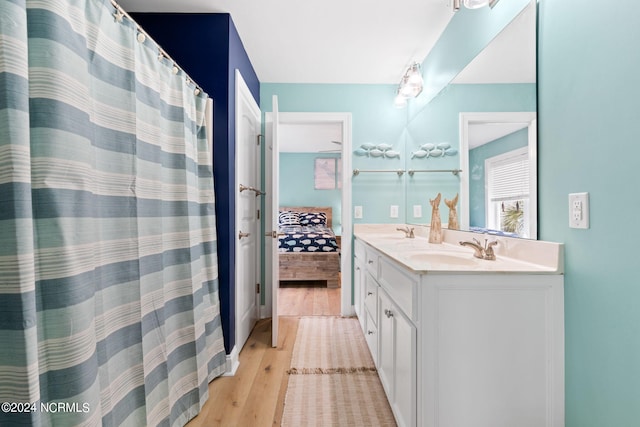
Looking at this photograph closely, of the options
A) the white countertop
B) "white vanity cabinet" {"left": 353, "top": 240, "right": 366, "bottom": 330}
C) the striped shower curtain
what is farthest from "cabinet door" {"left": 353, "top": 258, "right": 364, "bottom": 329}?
the striped shower curtain

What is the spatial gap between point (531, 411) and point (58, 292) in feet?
5.56

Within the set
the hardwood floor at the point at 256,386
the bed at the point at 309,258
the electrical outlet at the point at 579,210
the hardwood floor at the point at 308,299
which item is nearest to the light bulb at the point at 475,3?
the electrical outlet at the point at 579,210

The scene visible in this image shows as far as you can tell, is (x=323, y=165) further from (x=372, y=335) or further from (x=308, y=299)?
(x=372, y=335)

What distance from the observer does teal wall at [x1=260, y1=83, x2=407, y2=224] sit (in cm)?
296

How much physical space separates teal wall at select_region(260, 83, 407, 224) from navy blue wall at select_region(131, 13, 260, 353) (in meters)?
1.02

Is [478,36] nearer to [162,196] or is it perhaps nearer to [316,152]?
[162,196]

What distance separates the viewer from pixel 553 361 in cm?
110

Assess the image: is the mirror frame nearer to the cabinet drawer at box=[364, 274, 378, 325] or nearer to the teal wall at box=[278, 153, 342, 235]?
→ the cabinet drawer at box=[364, 274, 378, 325]

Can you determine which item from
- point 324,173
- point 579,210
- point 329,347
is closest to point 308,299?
point 329,347

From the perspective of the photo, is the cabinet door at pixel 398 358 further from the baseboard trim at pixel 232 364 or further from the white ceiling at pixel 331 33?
the white ceiling at pixel 331 33

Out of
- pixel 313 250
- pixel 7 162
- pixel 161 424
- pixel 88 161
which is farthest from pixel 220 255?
pixel 313 250

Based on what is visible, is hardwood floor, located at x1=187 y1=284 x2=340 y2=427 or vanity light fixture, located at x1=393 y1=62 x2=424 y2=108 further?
vanity light fixture, located at x1=393 y1=62 x2=424 y2=108

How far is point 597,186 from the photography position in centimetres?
97

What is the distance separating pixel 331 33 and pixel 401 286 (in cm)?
197
